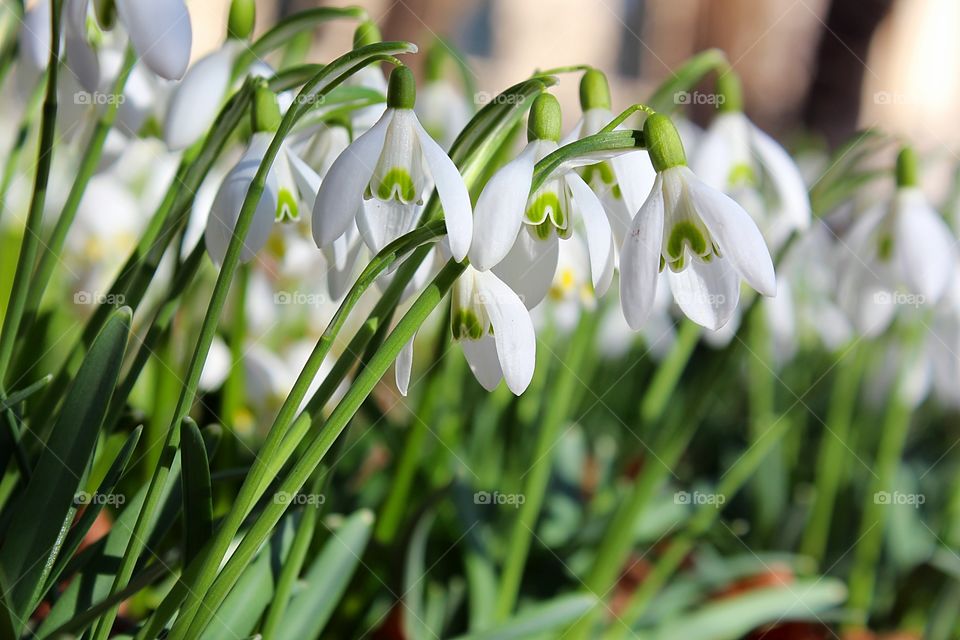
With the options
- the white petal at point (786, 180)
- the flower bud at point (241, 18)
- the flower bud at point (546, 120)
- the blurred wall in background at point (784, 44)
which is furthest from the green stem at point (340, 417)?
the blurred wall in background at point (784, 44)

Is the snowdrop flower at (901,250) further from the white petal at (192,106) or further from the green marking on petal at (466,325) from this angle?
the white petal at (192,106)

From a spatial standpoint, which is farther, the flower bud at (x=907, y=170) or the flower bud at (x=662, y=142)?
the flower bud at (x=907, y=170)

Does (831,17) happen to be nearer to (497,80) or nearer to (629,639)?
(497,80)

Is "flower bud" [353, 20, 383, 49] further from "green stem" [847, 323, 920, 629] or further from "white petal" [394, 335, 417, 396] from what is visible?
"green stem" [847, 323, 920, 629]

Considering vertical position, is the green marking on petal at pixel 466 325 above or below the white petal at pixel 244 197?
below

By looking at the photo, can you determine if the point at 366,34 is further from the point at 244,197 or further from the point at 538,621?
the point at 538,621

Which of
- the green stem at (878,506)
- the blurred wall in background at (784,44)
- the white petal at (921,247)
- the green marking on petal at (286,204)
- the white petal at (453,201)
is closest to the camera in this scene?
the white petal at (453,201)

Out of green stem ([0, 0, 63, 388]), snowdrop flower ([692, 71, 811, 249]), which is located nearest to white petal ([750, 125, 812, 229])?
snowdrop flower ([692, 71, 811, 249])
